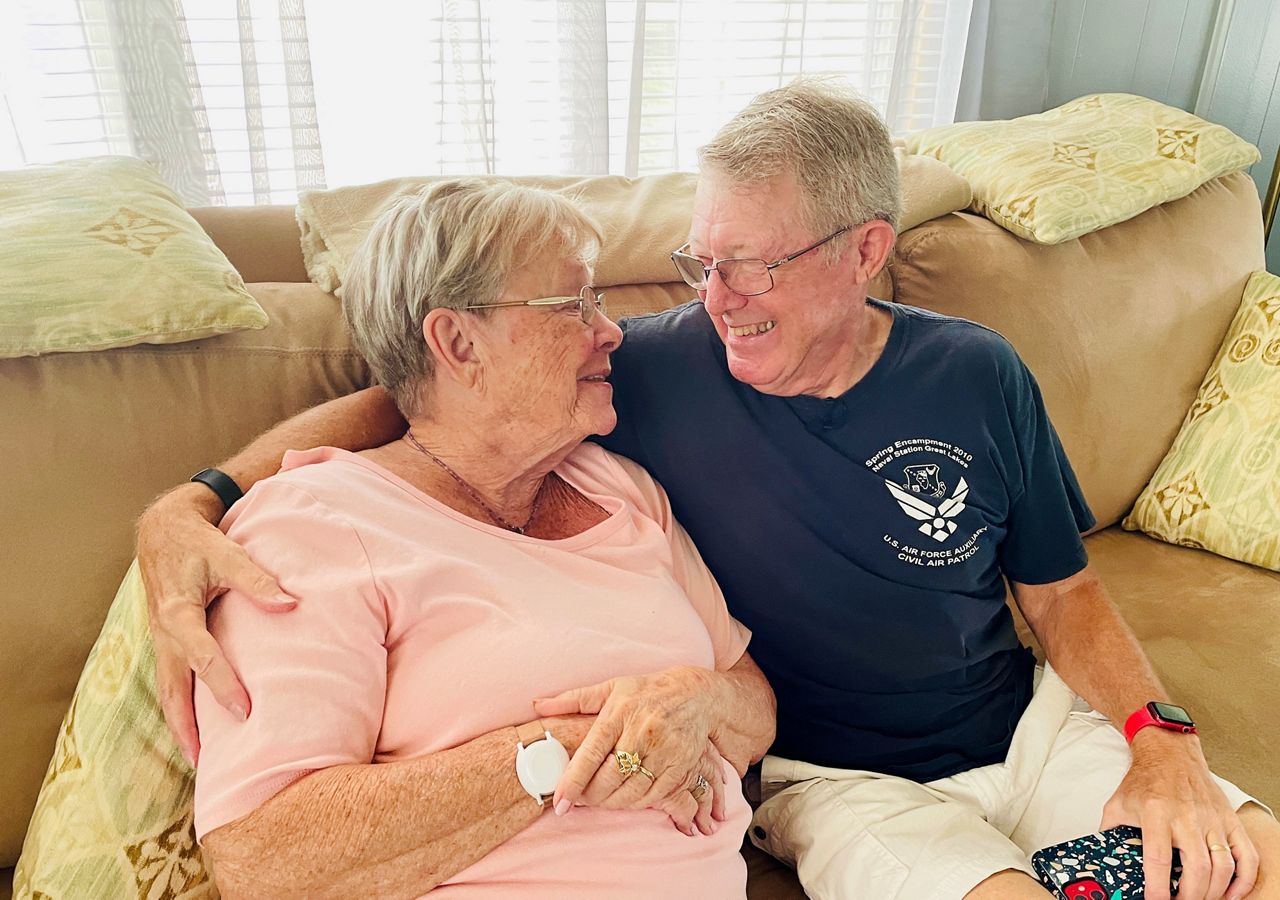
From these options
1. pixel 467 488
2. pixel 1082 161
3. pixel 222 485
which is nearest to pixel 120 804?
pixel 222 485

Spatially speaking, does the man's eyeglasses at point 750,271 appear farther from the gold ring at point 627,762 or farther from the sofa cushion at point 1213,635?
the sofa cushion at point 1213,635

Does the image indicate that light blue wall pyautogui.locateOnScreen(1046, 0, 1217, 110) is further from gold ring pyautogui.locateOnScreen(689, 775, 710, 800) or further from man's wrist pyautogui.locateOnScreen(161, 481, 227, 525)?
man's wrist pyautogui.locateOnScreen(161, 481, 227, 525)

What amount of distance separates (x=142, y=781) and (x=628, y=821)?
1.81ft

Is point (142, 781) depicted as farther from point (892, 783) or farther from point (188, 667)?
point (892, 783)

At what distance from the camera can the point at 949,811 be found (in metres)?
1.33

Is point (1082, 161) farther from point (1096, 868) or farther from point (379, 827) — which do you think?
point (379, 827)

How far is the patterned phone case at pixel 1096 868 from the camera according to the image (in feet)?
3.83

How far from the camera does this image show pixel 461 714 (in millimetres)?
1114

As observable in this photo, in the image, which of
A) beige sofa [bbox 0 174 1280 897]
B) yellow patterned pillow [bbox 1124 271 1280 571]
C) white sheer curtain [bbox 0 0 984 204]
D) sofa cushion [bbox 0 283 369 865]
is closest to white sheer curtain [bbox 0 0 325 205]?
white sheer curtain [bbox 0 0 984 204]

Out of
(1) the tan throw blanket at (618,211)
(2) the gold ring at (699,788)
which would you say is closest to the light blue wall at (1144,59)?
(1) the tan throw blanket at (618,211)

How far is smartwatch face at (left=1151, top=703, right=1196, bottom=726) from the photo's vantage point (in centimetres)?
131

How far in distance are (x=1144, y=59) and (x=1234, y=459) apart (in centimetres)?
150

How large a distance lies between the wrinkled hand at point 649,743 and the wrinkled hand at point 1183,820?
1.71 ft

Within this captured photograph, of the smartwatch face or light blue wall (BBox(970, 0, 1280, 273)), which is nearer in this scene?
the smartwatch face
